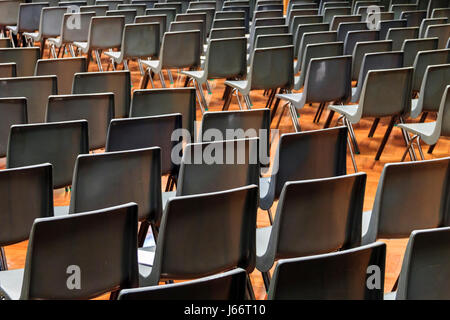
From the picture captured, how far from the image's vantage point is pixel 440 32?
8.20 m

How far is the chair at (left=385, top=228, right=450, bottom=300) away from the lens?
2818 mm

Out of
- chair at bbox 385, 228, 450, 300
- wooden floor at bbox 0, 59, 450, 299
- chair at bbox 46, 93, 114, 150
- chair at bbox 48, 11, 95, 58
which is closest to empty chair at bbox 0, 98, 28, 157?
chair at bbox 46, 93, 114, 150

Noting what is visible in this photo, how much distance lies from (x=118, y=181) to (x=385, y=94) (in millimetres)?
2973

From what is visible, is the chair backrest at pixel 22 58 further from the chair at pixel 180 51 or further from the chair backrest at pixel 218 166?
the chair backrest at pixel 218 166

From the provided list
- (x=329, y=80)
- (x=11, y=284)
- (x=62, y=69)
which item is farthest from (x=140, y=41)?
(x=11, y=284)

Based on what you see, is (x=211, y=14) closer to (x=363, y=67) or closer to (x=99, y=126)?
(x=363, y=67)

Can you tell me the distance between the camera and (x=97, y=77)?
5812 millimetres

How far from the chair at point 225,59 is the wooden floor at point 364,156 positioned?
58 cm

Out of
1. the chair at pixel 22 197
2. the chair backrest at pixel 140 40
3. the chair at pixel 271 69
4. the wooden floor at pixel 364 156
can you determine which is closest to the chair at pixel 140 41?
the chair backrest at pixel 140 40

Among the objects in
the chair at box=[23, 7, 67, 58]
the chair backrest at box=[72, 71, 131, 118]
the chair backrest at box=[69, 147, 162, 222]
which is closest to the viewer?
the chair backrest at box=[69, 147, 162, 222]

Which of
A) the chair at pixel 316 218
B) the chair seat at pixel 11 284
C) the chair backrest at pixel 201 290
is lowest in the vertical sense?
the chair seat at pixel 11 284

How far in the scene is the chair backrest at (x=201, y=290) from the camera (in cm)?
227

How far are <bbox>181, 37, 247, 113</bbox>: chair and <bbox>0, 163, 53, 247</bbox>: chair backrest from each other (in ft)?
12.7

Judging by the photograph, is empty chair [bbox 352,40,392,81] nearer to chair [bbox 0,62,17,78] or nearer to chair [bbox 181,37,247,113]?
chair [bbox 181,37,247,113]
